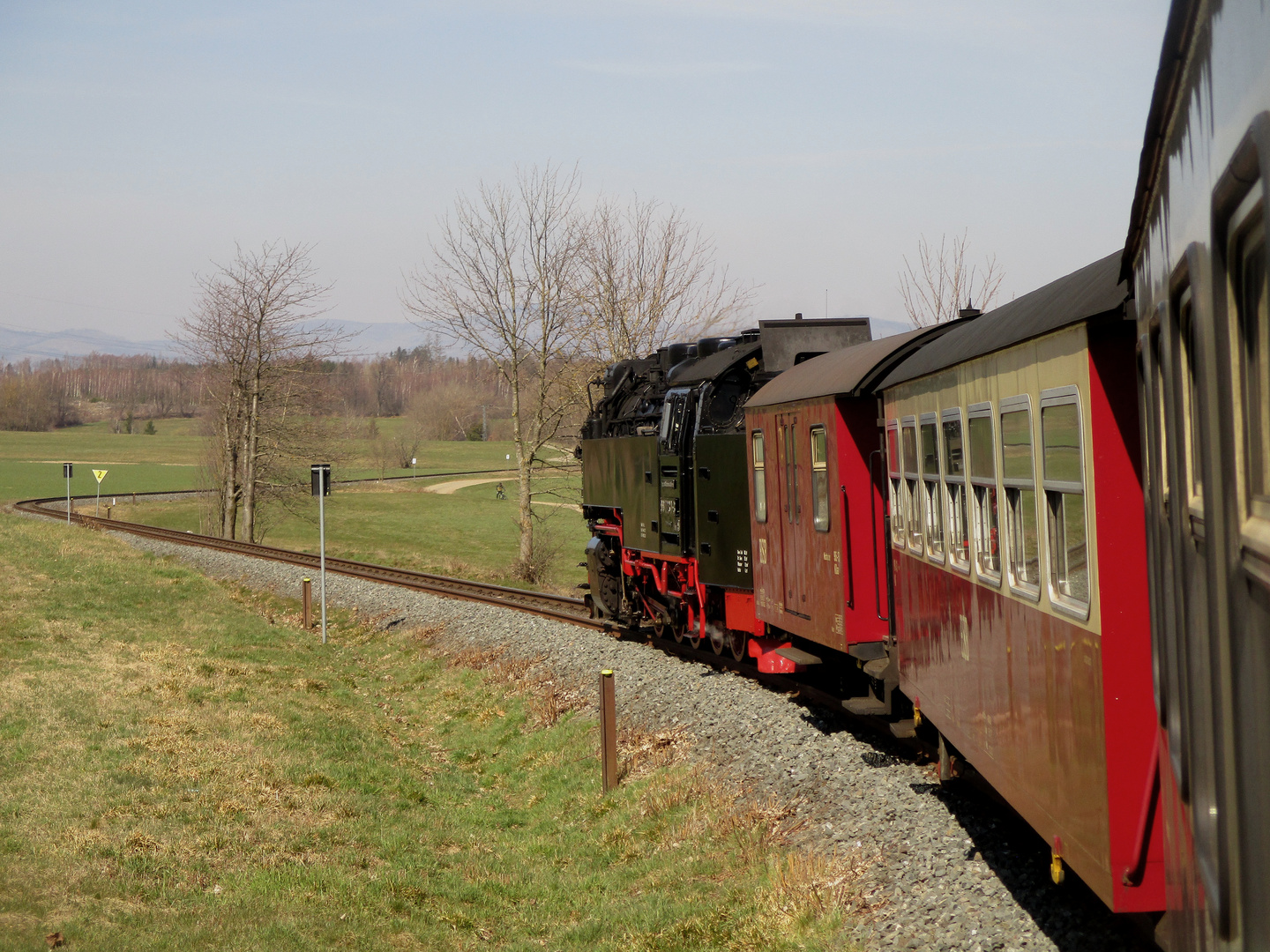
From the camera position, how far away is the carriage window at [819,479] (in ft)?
31.5

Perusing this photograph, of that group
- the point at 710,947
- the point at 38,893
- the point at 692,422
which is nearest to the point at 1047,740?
the point at 710,947

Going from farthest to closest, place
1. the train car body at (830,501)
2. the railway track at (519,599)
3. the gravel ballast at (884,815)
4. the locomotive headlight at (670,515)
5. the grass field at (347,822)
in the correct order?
the locomotive headlight at (670,515), the railway track at (519,599), the train car body at (830,501), the grass field at (347,822), the gravel ballast at (884,815)

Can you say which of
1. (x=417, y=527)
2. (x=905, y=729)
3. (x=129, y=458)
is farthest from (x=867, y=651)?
(x=129, y=458)

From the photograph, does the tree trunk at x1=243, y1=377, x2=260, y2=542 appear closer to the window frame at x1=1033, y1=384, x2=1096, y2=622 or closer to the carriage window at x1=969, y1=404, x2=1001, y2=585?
the carriage window at x1=969, y1=404, x2=1001, y2=585

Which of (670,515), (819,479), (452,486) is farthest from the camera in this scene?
(452,486)

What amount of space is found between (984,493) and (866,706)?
12.4 feet

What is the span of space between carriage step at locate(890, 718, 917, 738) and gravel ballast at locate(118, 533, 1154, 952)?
0.26 metres

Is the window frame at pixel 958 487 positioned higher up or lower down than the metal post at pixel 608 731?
higher up

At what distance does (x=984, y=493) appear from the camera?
226 inches

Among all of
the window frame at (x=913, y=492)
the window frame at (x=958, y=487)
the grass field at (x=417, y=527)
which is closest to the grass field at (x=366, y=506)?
the grass field at (x=417, y=527)

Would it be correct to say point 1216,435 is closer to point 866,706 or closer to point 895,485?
point 895,485

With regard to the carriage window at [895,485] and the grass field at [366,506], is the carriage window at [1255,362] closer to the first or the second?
the carriage window at [895,485]

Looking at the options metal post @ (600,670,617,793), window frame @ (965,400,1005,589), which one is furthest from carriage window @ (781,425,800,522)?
window frame @ (965,400,1005,589)

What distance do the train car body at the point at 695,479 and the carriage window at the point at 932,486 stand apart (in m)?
5.27
